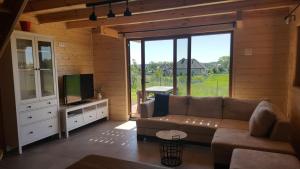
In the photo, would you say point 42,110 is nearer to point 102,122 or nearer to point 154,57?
point 102,122

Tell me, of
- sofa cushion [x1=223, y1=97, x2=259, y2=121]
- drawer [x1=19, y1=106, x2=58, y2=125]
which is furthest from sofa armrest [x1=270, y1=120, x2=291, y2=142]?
drawer [x1=19, y1=106, x2=58, y2=125]

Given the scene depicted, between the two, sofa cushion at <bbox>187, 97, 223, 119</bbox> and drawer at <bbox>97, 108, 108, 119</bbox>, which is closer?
sofa cushion at <bbox>187, 97, 223, 119</bbox>

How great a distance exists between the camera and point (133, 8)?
3348 mm

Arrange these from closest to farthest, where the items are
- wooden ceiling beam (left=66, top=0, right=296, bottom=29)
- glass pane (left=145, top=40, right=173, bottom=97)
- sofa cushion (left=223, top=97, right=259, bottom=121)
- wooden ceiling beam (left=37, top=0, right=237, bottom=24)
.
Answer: wooden ceiling beam (left=37, top=0, right=237, bottom=24) → wooden ceiling beam (left=66, top=0, right=296, bottom=29) → sofa cushion (left=223, top=97, right=259, bottom=121) → glass pane (left=145, top=40, right=173, bottom=97)

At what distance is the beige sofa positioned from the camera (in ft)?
8.45

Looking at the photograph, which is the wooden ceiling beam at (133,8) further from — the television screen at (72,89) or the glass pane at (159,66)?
the glass pane at (159,66)

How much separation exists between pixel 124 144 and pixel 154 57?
7.83 feet

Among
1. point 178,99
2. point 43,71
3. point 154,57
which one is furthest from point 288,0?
point 43,71

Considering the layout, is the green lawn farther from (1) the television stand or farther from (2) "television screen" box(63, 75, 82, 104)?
(2) "television screen" box(63, 75, 82, 104)

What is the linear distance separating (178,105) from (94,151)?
73.1 inches

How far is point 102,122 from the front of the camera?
17.3 ft

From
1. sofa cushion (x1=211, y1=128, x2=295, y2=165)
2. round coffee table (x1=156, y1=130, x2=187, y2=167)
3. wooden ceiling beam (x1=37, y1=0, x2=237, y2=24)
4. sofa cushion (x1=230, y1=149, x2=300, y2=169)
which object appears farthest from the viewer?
wooden ceiling beam (x1=37, y1=0, x2=237, y2=24)

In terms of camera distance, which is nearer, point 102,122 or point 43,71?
point 43,71

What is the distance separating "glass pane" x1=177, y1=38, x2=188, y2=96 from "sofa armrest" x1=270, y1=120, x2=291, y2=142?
2500 millimetres
